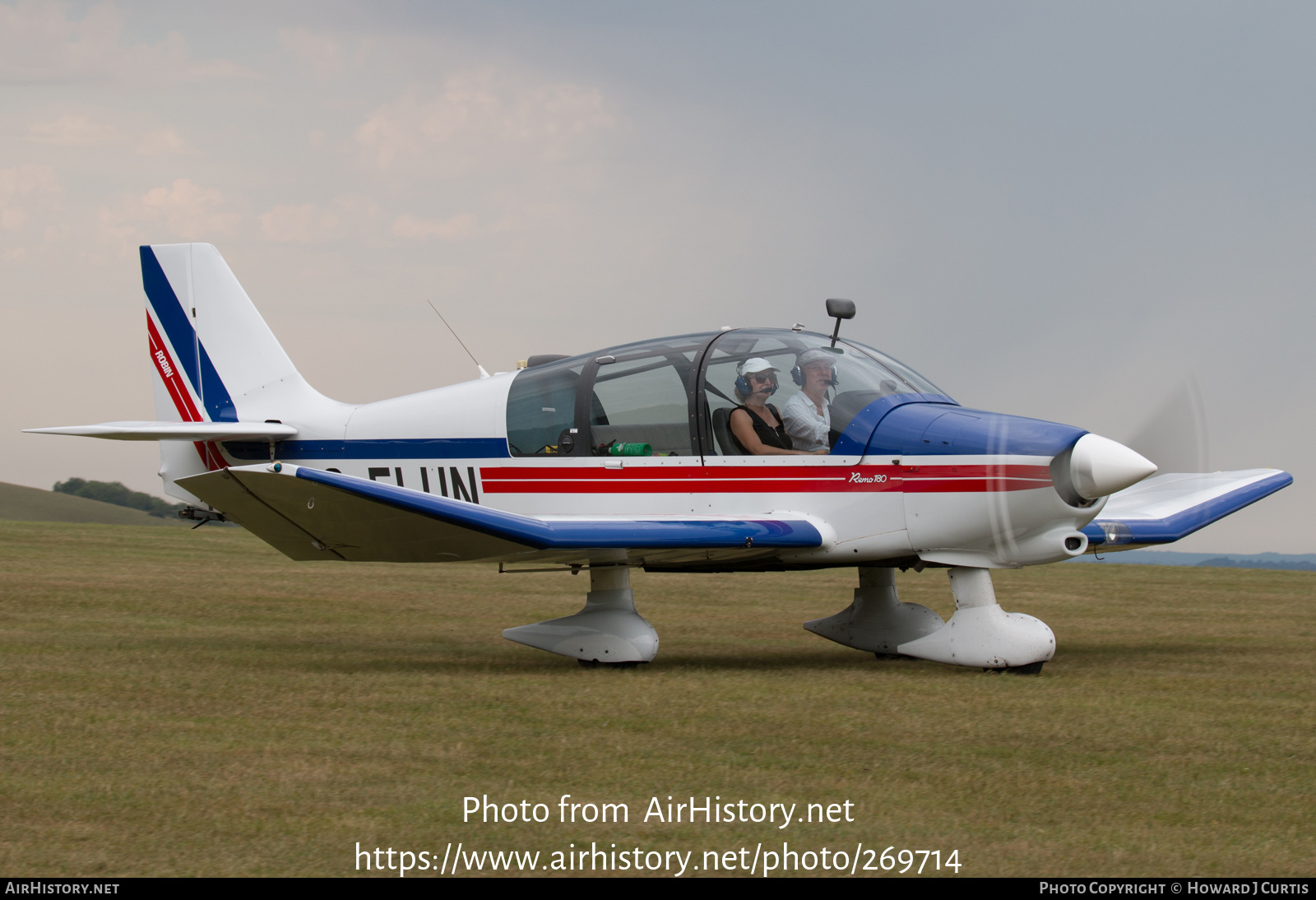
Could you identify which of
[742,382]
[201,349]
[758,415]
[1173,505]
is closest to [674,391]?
[742,382]

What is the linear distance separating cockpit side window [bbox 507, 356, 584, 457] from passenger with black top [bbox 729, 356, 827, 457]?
1.28m

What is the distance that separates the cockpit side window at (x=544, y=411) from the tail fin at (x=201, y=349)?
267cm

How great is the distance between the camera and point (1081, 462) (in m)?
7.80

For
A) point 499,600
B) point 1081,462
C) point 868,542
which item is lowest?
point 499,600

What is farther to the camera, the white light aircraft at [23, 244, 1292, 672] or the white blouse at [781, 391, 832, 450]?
the white blouse at [781, 391, 832, 450]

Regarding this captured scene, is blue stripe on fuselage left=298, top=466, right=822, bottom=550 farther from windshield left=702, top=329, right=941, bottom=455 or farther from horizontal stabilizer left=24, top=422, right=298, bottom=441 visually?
horizontal stabilizer left=24, top=422, right=298, bottom=441

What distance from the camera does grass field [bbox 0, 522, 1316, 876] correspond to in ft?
14.5

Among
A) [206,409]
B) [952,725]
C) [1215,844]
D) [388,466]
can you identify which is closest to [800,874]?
[1215,844]

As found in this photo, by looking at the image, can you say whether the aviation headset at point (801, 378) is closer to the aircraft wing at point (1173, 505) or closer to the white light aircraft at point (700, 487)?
the white light aircraft at point (700, 487)

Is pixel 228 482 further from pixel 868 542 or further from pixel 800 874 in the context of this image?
pixel 800 874

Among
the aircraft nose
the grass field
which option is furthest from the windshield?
the grass field

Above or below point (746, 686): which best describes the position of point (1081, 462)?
above
